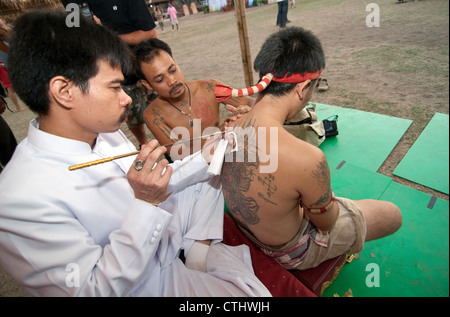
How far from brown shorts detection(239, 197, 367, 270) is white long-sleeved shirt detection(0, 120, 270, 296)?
0.31 m

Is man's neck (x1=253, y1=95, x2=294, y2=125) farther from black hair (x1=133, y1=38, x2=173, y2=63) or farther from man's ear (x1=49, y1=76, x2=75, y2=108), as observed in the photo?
black hair (x1=133, y1=38, x2=173, y2=63)

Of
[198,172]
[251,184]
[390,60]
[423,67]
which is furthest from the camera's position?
[390,60]

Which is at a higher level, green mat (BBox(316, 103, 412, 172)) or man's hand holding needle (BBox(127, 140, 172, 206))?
man's hand holding needle (BBox(127, 140, 172, 206))

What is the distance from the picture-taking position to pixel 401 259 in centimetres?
168

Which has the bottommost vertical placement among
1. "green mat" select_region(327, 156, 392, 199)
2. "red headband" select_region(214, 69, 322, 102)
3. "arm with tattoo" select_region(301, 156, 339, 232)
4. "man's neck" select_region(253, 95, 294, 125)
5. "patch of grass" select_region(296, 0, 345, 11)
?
"green mat" select_region(327, 156, 392, 199)

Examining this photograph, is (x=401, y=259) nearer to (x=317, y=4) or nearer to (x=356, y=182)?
(x=356, y=182)

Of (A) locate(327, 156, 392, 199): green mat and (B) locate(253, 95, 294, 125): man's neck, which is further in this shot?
(A) locate(327, 156, 392, 199): green mat

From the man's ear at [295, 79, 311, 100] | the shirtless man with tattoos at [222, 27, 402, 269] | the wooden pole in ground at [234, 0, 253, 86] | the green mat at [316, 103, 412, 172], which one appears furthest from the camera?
the wooden pole in ground at [234, 0, 253, 86]

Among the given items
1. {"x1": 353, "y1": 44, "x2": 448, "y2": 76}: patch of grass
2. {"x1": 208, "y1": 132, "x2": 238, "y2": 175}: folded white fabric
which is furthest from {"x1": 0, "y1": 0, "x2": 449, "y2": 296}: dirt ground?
{"x1": 208, "y1": 132, "x2": 238, "y2": 175}: folded white fabric

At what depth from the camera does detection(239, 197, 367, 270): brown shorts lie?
149 centimetres
